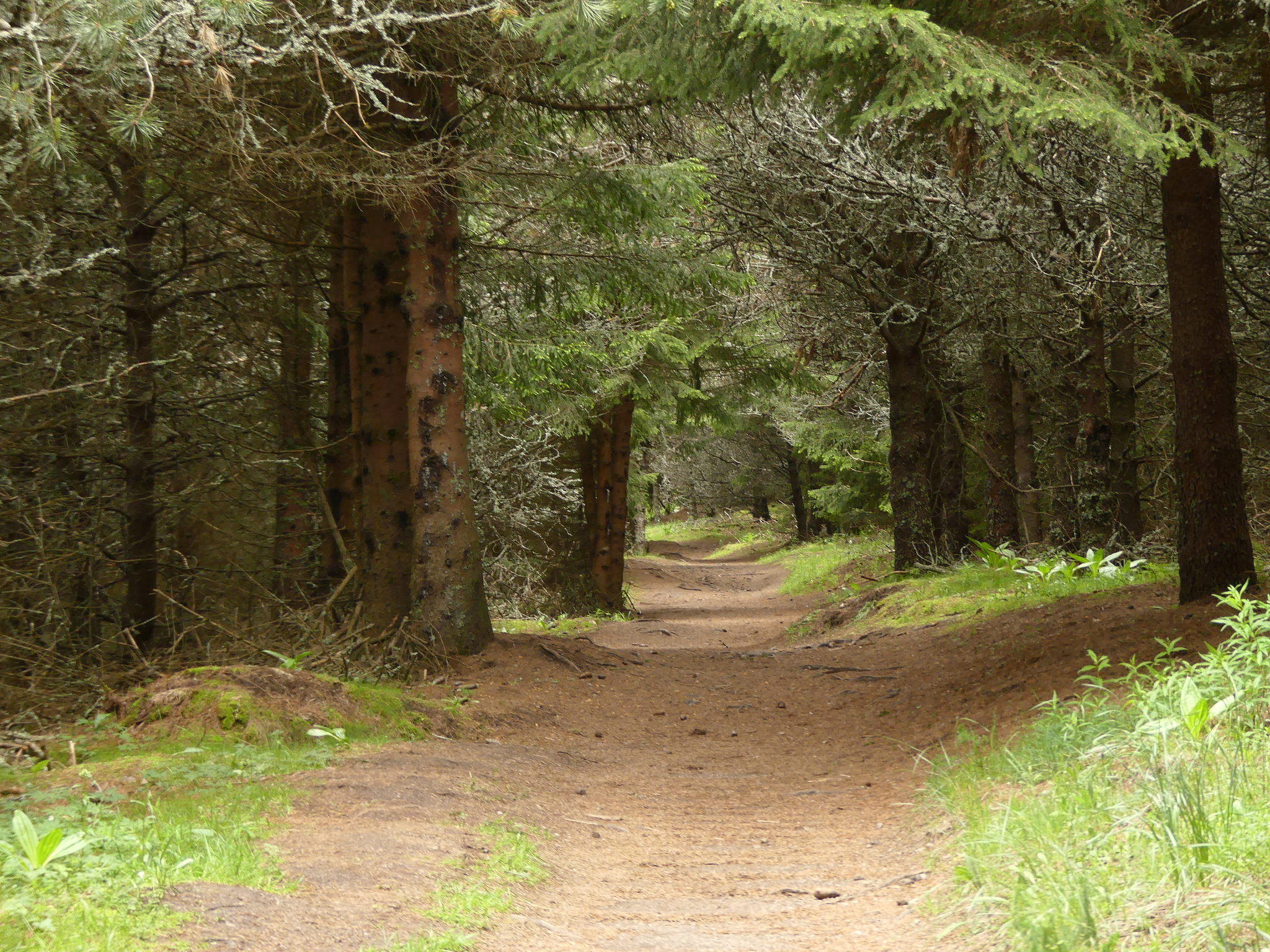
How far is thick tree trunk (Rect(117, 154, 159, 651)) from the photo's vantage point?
808 cm

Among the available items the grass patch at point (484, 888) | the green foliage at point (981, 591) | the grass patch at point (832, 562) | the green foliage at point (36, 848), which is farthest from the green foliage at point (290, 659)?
the grass patch at point (832, 562)

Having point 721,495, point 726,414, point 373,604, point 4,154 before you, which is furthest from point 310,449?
point 721,495

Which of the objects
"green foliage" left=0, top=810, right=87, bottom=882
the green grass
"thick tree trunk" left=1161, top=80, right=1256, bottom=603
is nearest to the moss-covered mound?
"green foliage" left=0, top=810, right=87, bottom=882

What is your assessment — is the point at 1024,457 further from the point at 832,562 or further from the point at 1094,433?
the point at 832,562

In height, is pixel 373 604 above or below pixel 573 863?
above

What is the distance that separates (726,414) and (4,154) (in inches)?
545

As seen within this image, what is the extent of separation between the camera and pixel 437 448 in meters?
8.53

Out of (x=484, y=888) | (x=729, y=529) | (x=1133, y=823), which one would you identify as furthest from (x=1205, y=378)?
(x=729, y=529)

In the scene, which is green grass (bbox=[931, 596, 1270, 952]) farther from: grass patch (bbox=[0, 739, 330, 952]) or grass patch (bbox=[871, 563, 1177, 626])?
grass patch (bbox=[871, 563, 1177, 626])

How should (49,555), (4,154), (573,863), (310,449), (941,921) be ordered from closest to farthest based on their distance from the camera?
(941,921)
(573,863)
(4,154)
(49,555)
(310,449)

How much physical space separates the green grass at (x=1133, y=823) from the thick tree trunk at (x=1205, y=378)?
8.90ft

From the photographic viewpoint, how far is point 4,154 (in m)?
5.32

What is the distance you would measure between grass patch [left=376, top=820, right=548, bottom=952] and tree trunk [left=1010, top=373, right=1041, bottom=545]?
11475 mm

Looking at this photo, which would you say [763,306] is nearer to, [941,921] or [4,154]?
[4,154]
